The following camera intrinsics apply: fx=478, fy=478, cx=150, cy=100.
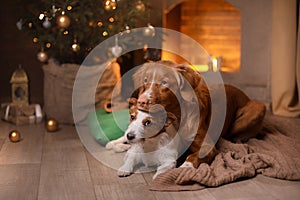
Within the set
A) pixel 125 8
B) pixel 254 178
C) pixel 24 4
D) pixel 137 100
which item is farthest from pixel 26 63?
pixel 254 178

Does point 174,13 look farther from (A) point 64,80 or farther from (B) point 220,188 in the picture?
(B) point 220,188

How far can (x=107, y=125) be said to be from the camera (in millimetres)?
2896

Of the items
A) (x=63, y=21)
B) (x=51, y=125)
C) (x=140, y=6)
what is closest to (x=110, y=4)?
(x=63, y=21)

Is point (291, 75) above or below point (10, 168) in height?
above

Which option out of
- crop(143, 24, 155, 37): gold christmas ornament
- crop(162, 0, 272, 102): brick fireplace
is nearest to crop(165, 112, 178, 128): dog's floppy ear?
crop(143, 24, 155, 37): gold christmas ornament

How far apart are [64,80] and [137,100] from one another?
1173 mm

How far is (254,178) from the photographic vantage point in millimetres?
2258

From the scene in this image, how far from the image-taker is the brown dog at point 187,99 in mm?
2209

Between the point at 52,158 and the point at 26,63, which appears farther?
the point at 26,63

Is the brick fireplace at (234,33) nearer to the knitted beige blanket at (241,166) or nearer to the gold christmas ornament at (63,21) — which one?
the knitted beige blanket at (241,166)

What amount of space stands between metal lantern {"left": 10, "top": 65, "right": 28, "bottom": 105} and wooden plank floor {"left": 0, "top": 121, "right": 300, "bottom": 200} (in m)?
0.72

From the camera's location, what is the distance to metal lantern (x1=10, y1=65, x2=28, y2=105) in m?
3.34

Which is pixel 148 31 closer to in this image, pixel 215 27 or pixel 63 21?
pixel 63 21

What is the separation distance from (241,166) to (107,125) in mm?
949
